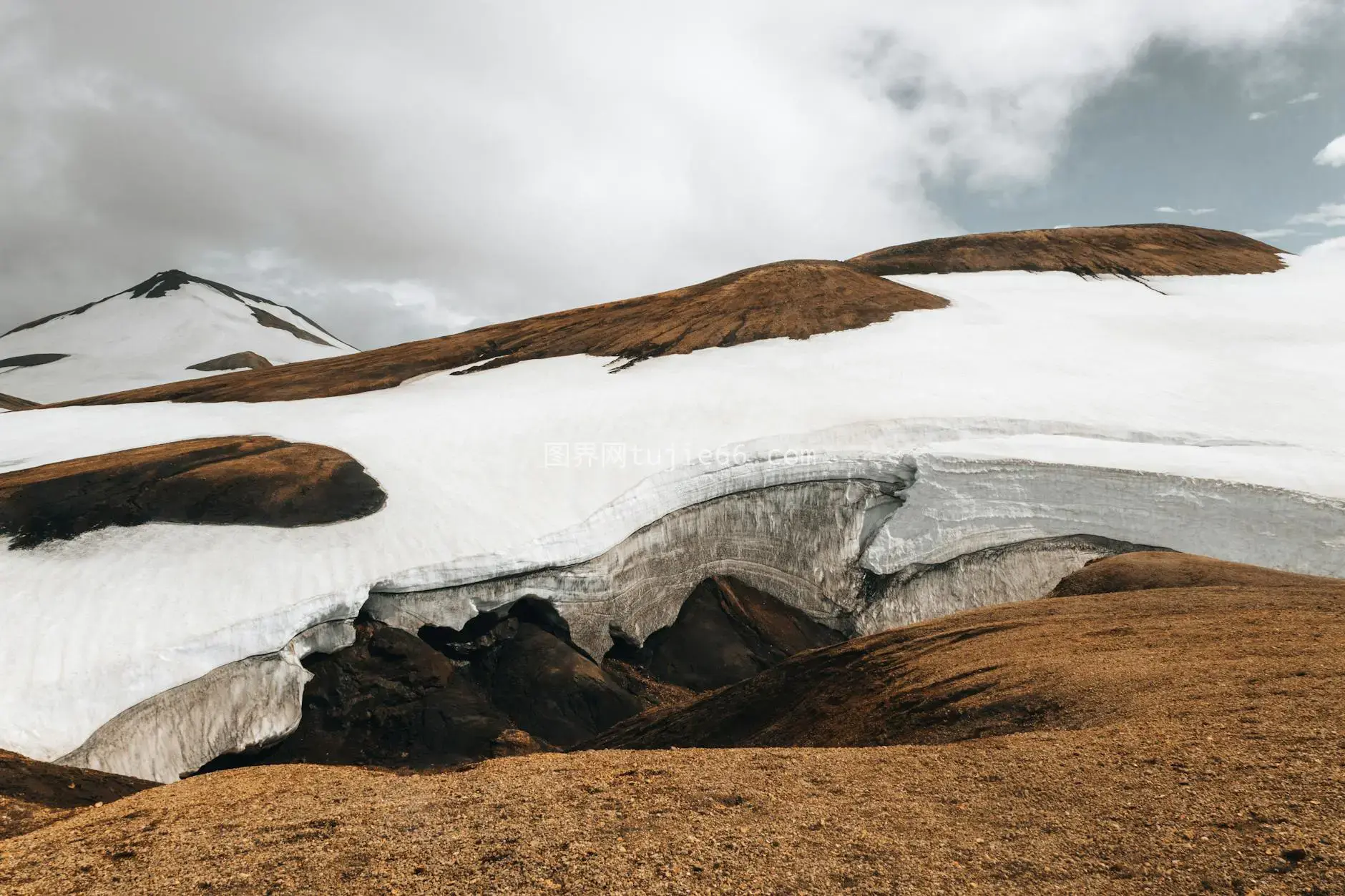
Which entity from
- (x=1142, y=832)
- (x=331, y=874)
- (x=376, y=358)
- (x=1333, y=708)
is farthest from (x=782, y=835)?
(x=376, y=358)

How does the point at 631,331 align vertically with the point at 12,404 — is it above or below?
above

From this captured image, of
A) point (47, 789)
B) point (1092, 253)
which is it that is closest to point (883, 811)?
point (47, 789)

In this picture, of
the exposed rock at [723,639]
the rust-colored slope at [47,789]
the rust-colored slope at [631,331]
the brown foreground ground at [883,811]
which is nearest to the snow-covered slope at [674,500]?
the exposed rock at [723,639]

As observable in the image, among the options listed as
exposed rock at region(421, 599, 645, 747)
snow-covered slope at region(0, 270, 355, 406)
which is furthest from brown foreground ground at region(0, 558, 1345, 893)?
snow-covered slope at region(0, 270, 355, 406)

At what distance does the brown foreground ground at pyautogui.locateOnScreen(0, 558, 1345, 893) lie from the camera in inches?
177

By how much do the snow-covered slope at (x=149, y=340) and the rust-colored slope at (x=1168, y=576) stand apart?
77213 millimetres

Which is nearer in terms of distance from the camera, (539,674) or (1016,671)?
(1016,671)

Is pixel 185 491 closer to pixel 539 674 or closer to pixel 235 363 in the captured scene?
pixel 539 674

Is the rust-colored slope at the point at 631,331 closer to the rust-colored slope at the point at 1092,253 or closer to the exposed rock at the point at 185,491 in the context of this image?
the rust-colored slope at the point at 1092,253

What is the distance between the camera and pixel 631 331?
27.5 metres

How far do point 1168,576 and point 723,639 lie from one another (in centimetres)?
818

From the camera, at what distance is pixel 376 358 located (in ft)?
91.2

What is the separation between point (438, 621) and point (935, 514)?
1105cm

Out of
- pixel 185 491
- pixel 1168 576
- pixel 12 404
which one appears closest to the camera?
pixel 1168 576
